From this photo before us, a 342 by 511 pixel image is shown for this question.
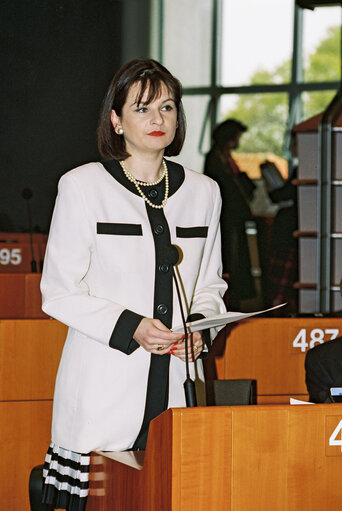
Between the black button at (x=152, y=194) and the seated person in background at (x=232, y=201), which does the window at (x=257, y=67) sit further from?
the black button at (x=152, y=194)

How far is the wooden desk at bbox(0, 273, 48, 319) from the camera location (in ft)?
15.2

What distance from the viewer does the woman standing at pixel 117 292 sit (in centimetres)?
194

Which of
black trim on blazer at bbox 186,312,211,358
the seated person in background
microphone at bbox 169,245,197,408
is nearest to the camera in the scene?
microphone at bbox 169,245,197,408

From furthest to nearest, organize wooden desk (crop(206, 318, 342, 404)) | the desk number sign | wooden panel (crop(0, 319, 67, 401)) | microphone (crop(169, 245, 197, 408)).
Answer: the desk number sign → wooden desk (crop(206, 318, 342, 404)) → wooden panel (crop(0, 319, 67, 401)) → microphone (crop(169, 245, 197, 408))

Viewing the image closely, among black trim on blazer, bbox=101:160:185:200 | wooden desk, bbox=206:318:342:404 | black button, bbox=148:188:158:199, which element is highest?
black trim on blazer, bbox=101:160:185:200

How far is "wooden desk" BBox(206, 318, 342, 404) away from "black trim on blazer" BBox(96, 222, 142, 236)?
1.61 meters

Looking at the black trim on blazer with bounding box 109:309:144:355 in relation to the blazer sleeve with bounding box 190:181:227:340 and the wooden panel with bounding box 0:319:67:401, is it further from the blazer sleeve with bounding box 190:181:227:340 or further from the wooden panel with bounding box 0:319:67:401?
the wooden panel with bounding box 0:319:67:401

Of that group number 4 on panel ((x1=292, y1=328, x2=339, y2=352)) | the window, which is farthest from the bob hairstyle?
the window

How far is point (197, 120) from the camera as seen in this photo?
11.6 m

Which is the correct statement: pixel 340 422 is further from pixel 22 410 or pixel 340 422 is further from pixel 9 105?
pixel 9 105

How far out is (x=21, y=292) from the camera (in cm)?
466

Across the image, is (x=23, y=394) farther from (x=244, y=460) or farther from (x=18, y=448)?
(x=244, y=460)

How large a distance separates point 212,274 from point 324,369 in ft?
1.69

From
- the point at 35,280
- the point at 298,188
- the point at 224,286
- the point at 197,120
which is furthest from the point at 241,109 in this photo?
the point at 224,286
